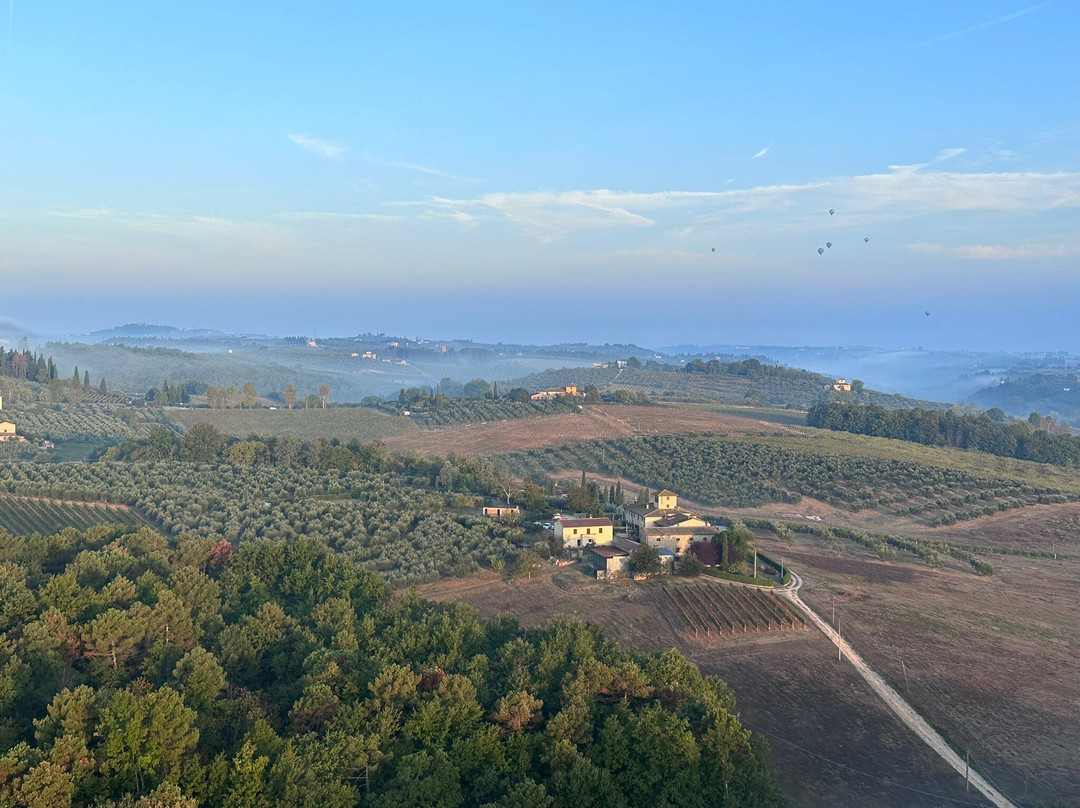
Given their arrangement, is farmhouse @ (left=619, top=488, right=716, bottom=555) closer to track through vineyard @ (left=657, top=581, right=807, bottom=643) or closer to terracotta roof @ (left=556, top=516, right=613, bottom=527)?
terracotta roof @ (left=556, top=516, right=613, bottom=527)

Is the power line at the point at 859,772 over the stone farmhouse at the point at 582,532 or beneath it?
beneath

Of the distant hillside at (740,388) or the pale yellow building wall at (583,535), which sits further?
the distant hillside at (740,388)

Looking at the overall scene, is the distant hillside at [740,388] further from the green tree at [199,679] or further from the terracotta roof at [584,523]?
the green tree at [199,679]

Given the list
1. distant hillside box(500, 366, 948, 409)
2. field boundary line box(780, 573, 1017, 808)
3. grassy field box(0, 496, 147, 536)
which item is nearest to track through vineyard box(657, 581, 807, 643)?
field boundary line box(780, 573, 1017, 808)

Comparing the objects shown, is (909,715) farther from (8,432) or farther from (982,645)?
(8,432)

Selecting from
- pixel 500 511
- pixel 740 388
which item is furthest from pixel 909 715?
pixel 740 388

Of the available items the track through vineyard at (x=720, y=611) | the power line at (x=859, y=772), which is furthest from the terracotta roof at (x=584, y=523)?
the power line at (x=859, y=772)
